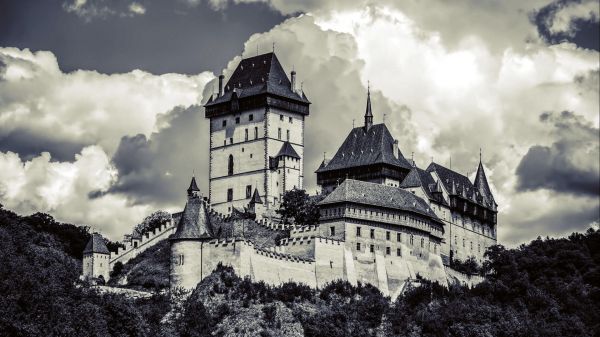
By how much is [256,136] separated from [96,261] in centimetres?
2016

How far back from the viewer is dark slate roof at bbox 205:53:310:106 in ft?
369

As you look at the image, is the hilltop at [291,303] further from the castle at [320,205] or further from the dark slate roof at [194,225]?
the dark slate roof at [194,225]

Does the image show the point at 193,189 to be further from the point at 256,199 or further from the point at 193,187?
the point at 256,199

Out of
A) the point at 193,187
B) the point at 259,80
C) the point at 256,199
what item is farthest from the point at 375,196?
the point at 259,80

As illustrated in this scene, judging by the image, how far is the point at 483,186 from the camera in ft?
409

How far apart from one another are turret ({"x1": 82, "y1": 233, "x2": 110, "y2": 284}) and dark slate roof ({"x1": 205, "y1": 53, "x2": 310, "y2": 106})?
21114 mm

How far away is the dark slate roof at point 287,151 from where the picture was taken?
360 ft

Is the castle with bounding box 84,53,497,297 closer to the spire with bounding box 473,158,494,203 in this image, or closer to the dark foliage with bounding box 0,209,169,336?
the spire with bounding box 473,158,494,203

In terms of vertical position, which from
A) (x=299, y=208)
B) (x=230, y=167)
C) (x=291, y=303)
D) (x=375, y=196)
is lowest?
(x=291, y=303)

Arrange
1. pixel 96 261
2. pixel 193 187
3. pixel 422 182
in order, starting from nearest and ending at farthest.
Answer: pixel 96 261 → pixel 422 182 → pixel 193 187

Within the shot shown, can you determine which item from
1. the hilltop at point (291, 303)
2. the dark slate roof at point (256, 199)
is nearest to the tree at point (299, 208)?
the dark slate roof at point (256, 199)

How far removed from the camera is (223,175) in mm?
112125

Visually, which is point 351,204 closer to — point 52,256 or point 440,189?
point 440,189

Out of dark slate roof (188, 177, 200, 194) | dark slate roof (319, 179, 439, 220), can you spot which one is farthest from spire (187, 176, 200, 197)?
dark slate roof (319, 179, 439, 220)
